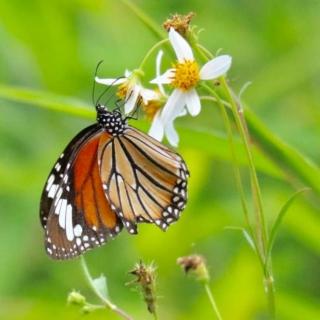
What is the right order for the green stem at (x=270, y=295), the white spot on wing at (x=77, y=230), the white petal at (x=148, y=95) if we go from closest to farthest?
the green stem at (x=270, y=295)
the white petal at (x=148, y=95)
the white spot on wing at (x=77, y=230)

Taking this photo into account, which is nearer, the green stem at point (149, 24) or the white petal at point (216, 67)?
the white petal at point (216, 67)

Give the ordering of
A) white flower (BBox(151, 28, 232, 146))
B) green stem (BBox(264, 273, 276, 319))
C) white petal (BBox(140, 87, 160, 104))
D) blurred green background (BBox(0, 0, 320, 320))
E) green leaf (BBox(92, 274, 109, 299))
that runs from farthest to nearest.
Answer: blurred green background (BBox(0, 0, 320, 320)) < white petal (BBox(140, 87, 160, 104)) < green leaf (BBox(92, 274, 109, 299)) < white flower (BBox(151, 28, 232, 146)) < green stem (BBox(264, 273, 276, 319))

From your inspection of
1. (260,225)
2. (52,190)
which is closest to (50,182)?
(52,190)

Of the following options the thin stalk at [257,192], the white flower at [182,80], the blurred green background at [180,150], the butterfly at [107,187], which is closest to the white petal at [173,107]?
the white flower at [182,80]

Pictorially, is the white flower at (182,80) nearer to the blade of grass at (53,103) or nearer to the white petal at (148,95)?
the white petal at (148,95)

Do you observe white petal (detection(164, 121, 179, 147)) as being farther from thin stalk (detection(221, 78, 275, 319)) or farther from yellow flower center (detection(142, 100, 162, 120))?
thin stalk (detection(221, 78, 275, 319))

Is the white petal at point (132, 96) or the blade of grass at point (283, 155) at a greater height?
the white petal at point (132, 96)

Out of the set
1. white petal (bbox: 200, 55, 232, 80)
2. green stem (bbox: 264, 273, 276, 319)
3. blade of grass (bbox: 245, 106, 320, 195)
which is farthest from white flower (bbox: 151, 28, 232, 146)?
green stem (bbox: 264, 273, 276, 319)
